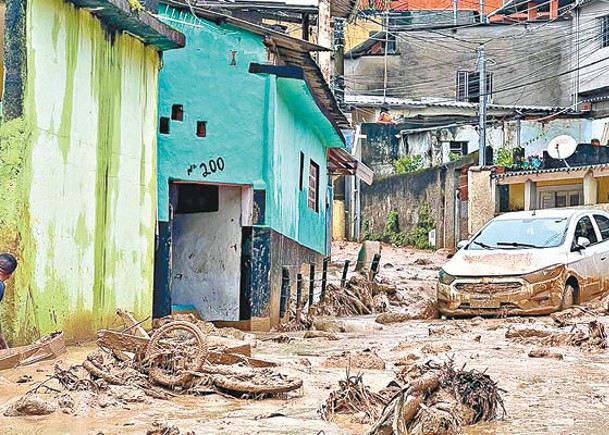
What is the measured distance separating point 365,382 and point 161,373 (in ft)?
5.80

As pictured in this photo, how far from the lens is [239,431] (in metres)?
5.78

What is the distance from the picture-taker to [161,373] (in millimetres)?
7223

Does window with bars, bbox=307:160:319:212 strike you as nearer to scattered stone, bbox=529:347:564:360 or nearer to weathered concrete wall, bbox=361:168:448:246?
scattered stone, bbox=529:347:564:360

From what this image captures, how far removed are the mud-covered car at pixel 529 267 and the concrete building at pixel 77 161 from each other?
199 inches

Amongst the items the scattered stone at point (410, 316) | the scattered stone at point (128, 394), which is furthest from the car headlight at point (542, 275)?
the scattered stone at point (128, 394)

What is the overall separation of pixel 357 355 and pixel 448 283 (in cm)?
527

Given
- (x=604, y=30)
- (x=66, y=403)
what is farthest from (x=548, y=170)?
(x=66, y=403)

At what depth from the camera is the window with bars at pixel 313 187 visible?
67.1 ft

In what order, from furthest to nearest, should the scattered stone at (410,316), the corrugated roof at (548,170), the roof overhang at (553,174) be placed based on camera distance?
the corrugated roof at (548,170)
the roof overhang at (553,174)
the scattered stone at (410,316)

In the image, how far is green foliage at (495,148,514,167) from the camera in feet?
117

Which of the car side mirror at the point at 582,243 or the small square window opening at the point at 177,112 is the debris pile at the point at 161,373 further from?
the car side mirror at the point at 582,243

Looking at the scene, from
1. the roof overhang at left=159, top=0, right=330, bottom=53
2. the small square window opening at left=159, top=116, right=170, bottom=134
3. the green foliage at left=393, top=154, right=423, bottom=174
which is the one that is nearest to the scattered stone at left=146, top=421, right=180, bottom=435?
the small square window opening at left=159, top=116, right=170, bottom=134

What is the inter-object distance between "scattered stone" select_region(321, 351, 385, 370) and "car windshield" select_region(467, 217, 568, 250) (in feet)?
19.6

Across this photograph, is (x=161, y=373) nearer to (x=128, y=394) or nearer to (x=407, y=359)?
(x=128, y=394)
